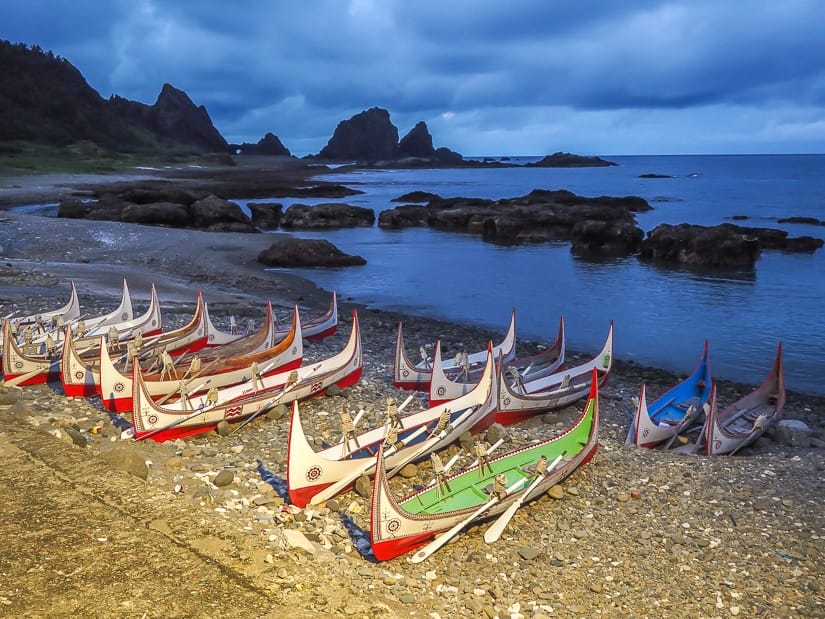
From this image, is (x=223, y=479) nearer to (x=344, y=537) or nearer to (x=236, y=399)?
(x=344, y=537)

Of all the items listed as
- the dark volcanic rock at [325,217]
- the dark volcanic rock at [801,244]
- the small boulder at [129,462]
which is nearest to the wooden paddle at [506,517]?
the small boulder at [129,462]

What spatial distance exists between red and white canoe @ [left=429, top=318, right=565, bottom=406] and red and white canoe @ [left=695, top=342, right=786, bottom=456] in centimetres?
463

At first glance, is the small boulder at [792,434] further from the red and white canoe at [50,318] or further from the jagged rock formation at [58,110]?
the jagged rock formation at [58,110]

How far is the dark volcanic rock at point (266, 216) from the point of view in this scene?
5936 centimetres

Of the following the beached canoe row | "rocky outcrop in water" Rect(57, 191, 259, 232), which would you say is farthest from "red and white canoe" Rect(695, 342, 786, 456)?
"rocky outcrop in water" Rect(57, 191, 259, 232)

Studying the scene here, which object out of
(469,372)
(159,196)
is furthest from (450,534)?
(159,196)

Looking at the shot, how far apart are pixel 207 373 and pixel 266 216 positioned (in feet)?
150

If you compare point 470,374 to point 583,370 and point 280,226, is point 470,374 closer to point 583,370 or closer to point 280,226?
point 583,370

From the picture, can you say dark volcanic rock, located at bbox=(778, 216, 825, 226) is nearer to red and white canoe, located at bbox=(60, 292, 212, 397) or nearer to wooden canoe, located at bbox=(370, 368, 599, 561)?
wooden canoe, located at bbox=(370, 368, 599, 561)

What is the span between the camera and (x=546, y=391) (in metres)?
18.1

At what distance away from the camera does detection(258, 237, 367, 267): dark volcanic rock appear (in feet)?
127

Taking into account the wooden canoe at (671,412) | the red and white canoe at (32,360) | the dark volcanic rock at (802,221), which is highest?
the red and white canoe at (32,360)

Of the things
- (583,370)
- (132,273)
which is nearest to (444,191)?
(132,273)

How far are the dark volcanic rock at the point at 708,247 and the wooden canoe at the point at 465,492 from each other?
3474 cm
